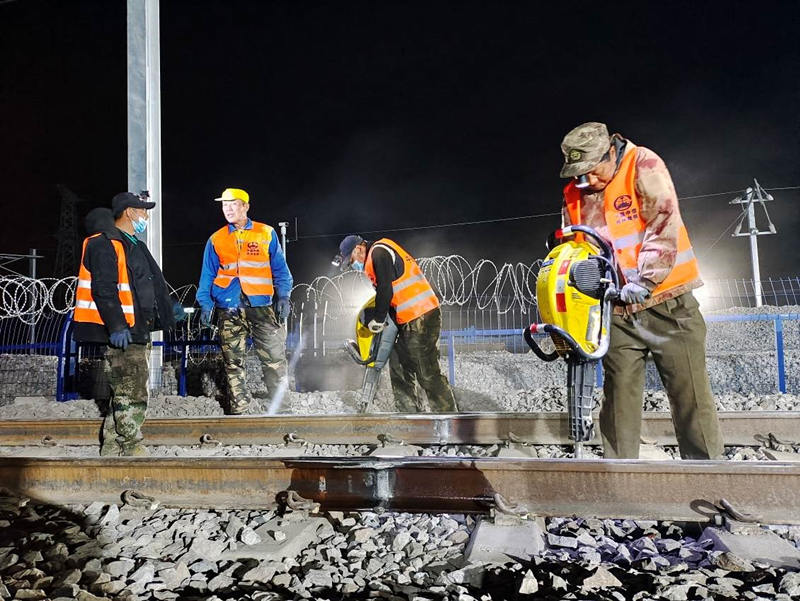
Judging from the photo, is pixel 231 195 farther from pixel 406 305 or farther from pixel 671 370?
pixel 671 370

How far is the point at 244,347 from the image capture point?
6.95m

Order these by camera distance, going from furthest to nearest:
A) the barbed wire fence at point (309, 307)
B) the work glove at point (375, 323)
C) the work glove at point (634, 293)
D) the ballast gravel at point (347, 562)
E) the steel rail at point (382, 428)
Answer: the barbed wire fence at point (309, 307) < the work glove at point (375, 323) < the steel rail at point (382, 428) < the work glove at point (634, 293) < the ballast gravel at point (347, 562)

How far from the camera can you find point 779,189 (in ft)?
78.4

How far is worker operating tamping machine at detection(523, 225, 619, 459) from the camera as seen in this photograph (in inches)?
119

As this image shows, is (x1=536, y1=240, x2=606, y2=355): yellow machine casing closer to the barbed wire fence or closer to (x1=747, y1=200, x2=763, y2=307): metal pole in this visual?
the barbed wire fence

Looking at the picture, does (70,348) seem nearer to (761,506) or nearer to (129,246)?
(129,246)

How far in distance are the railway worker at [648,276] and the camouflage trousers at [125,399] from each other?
3502 millimetres

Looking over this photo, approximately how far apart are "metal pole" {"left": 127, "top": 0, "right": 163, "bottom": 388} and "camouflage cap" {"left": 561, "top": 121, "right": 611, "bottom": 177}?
7637mm

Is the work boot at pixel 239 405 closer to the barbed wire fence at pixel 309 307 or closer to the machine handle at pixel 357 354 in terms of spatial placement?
the machine handle at pixel 357 354

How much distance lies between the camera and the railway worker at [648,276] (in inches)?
122

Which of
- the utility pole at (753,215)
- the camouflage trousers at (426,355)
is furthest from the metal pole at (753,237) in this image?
the camouflage trousers at (426,355)

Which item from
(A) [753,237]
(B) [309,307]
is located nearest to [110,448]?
(B) [309,307]

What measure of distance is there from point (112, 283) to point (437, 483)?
9.76 ft

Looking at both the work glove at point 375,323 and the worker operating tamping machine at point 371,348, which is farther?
the worker operating tamping machine at point 371,348
